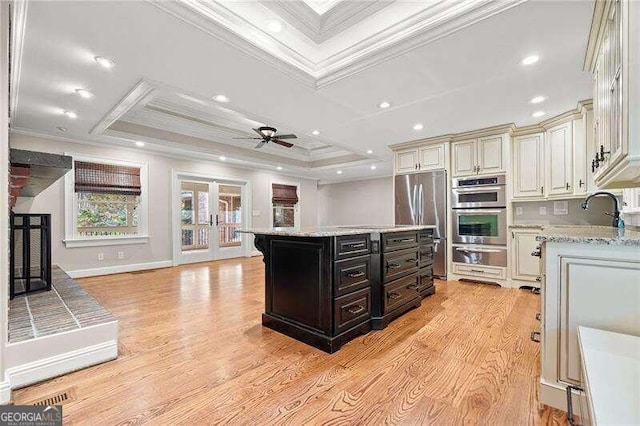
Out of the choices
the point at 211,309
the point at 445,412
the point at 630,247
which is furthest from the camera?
the point at 211,309

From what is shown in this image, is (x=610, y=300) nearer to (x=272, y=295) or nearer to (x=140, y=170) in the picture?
(x=272, y=295)

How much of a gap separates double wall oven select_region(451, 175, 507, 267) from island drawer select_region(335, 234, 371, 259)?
270cm

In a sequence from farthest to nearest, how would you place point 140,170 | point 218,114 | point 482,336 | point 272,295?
point 140,170
point 218,114
point 272,295
point 482,336

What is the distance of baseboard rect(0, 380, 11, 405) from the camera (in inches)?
62.1

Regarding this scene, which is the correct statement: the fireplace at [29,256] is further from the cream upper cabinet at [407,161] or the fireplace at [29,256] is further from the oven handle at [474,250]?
the oven handle at [474,250]

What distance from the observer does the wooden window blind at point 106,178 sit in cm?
493

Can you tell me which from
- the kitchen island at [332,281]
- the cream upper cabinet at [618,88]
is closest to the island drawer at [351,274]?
the kitchen island at [332,281]

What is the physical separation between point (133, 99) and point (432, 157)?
14.3 ft

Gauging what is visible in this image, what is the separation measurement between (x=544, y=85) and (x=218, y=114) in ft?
14.3

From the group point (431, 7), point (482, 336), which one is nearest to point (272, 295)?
point (482, 336)

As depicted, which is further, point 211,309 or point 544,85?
point 211,309

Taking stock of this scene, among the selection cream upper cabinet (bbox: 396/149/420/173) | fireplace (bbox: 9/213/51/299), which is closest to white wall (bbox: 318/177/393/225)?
cream upper cabinet (bbox: 396/149/420/173)

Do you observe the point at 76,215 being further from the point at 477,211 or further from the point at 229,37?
the point at 477,211

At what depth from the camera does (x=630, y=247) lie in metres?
1.36
